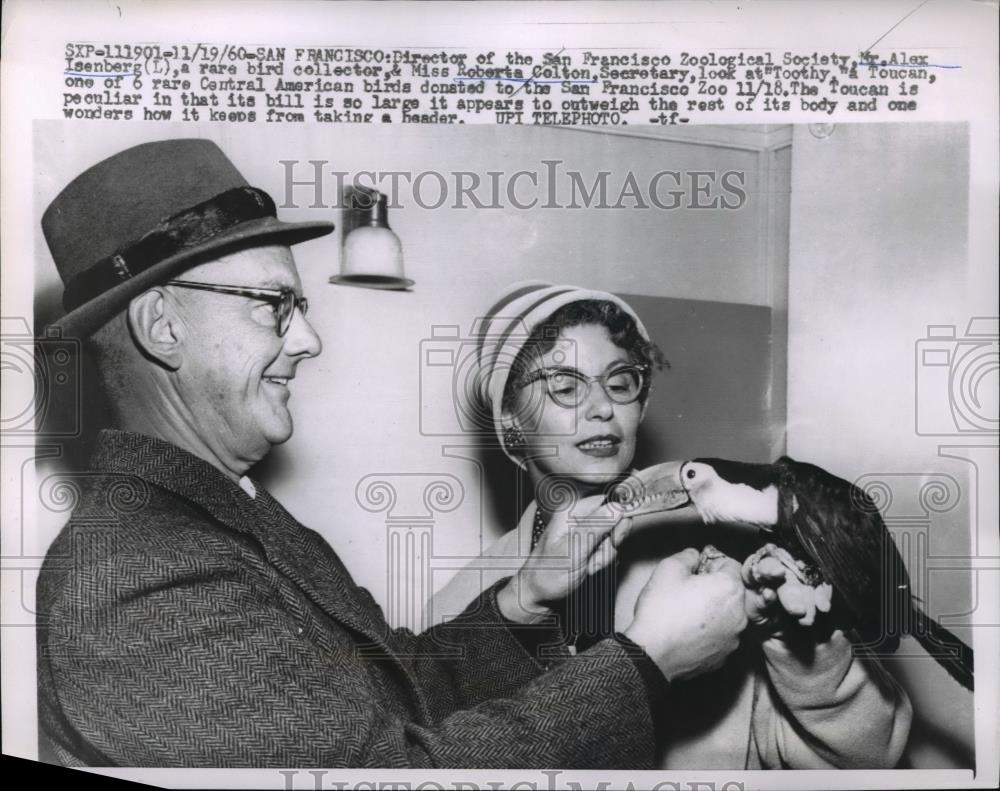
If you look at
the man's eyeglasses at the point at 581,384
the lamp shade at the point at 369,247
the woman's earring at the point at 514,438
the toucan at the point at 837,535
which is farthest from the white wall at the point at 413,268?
the toucan at the point at 837,535

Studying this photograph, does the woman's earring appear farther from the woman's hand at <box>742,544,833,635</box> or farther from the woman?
the woman's hand at <box>742,544,833,635</box>

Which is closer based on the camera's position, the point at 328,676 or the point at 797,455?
the point at 328,676

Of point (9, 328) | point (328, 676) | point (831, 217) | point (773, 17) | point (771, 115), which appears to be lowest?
point (328, 676)

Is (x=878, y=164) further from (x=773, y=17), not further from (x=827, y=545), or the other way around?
(x=827, y=545)

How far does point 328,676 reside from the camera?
2.75 meters

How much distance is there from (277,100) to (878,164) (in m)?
1.67

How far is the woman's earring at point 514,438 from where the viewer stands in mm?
2998

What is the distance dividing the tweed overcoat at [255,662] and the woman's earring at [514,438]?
0.44 metres

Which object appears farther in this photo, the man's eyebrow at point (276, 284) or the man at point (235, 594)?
the man's eyebrow at point (276, 284)

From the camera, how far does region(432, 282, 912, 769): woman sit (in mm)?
2973

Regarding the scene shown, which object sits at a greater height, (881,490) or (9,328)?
(9,328)

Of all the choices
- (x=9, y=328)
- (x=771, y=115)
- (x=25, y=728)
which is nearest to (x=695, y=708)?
(x=771, y=115)

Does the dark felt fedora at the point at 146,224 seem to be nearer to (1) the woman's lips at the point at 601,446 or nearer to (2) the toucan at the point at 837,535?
(1) the woman's lips at the point at 601,446

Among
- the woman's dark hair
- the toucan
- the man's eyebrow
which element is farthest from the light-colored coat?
the man's eyebrow
